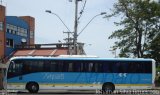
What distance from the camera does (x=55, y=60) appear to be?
3697 centimetres

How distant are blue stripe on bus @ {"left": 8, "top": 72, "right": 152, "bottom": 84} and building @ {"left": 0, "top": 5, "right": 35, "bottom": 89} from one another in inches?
760

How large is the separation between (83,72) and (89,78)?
0.70 m

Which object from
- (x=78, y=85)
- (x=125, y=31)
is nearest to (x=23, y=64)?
(x=78, y=85)

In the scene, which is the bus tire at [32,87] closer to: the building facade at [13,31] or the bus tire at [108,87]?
the bus tire at [108,87]

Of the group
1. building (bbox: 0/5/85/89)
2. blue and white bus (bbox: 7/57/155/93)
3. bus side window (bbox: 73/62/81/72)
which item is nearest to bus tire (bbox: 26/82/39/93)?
blue and white bus (bbox: 7/57/155/93)

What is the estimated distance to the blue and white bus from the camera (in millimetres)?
36719

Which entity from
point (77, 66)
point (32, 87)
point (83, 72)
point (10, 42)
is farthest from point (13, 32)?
point (83, 72)

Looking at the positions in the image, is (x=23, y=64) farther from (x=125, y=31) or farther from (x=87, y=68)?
(x=125, y=31)

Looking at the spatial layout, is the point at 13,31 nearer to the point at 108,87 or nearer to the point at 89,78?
the point at 89,78

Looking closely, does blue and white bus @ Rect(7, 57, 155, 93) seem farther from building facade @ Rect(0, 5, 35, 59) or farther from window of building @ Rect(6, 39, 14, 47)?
window of building @ Rect(6, 39, 14, 47)

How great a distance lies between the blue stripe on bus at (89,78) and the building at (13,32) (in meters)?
19.3

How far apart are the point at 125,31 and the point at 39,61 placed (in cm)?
2385

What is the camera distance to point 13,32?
65312 mm

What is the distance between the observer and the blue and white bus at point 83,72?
36.7 metres
